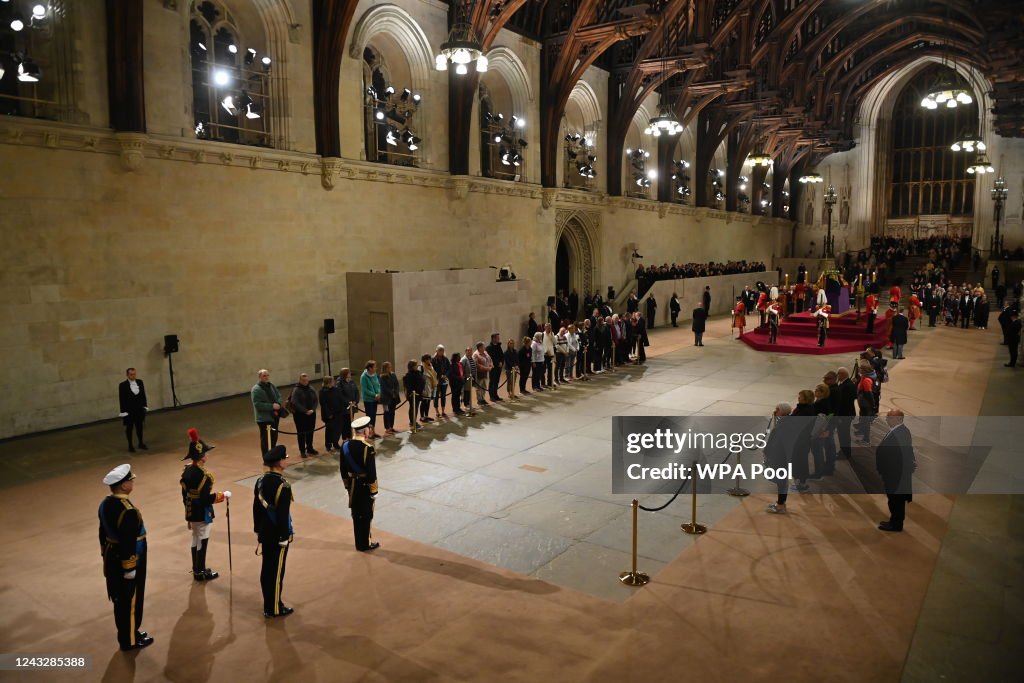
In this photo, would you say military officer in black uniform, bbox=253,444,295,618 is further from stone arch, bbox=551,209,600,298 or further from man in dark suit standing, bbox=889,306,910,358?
stone arch, bbox=551,209,600,298

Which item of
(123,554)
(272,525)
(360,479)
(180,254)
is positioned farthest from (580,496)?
(180,254)

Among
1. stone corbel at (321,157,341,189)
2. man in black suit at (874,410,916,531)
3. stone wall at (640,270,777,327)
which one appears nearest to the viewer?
man in black suit at (874,410,916,531)

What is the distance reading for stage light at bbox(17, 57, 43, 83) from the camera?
10.7m

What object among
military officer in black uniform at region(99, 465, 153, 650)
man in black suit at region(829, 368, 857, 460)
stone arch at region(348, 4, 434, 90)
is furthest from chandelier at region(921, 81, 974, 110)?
military officer in black uniform at region(99, 465, 153, 650)

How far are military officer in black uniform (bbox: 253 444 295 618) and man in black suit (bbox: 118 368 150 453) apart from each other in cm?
577

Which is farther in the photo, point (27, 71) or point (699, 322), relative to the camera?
point (699, 322)

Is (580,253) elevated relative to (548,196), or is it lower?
lower

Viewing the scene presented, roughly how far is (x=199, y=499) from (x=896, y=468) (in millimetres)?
6956

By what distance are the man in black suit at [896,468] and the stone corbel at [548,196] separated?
1683 centimetres

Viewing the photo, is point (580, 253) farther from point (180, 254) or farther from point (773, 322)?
point (180, 254)

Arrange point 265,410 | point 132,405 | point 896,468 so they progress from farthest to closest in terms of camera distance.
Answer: point 132,405
point 265,410
point 896,468

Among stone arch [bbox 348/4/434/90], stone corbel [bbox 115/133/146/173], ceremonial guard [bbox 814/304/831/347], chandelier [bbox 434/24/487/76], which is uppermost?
stone arch [bbox 348/4/434/90]

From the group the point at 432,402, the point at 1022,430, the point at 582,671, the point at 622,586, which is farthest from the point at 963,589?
the point at 432,402

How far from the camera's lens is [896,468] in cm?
708
